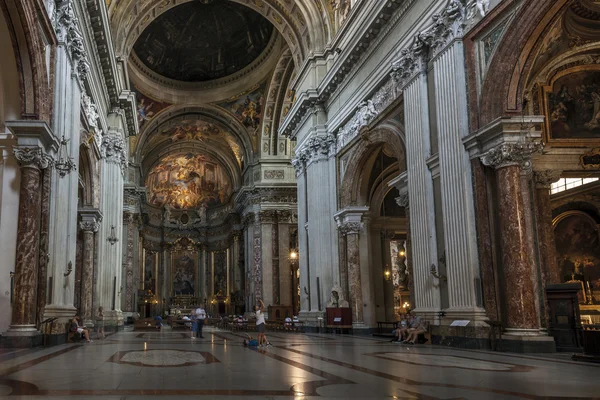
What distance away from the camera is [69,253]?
46.2 ft

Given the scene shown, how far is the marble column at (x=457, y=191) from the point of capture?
12.0m

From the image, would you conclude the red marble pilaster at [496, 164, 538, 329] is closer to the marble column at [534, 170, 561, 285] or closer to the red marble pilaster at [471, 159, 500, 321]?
the red marble pilaster at [471, 159, 500, 321]

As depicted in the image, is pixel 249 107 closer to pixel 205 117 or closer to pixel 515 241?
pixel 205 117

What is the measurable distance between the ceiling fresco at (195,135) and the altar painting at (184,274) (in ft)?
33.2

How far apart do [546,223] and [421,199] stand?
3422 mm

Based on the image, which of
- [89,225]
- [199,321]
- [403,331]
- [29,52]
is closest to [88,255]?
[89,225]

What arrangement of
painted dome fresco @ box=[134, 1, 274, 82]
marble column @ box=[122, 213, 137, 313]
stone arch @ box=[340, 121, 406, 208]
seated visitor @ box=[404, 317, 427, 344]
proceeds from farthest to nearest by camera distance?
1. marble column @ box=[122, 213, 137, 313]
2. painted dome fresco @ box=[134, 1, 274, 82]
3. stone arch @ box=[340, 121, 406, 208]
4. seated visitor @ box=[404, 317, 427, 344]

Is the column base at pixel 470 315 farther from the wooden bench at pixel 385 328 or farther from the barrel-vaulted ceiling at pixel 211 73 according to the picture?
the barrel-vaulted ceiling at pixel 211 73

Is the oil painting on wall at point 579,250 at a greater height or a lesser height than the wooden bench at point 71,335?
greater

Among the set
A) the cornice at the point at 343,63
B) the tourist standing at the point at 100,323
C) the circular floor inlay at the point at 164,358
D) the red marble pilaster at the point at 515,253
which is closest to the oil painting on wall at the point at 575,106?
the red marble pilaster at the point at 515,253

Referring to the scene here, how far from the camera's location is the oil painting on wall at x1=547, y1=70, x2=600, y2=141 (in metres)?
14.5

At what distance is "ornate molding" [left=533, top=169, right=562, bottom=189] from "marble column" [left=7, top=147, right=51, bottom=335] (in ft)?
37.6

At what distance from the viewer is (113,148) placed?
22.3 meters

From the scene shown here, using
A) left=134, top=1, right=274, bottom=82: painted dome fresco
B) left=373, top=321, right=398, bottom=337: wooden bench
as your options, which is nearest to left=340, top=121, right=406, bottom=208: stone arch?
left=373, top=321, right=398, bottom=337: wooden bench
